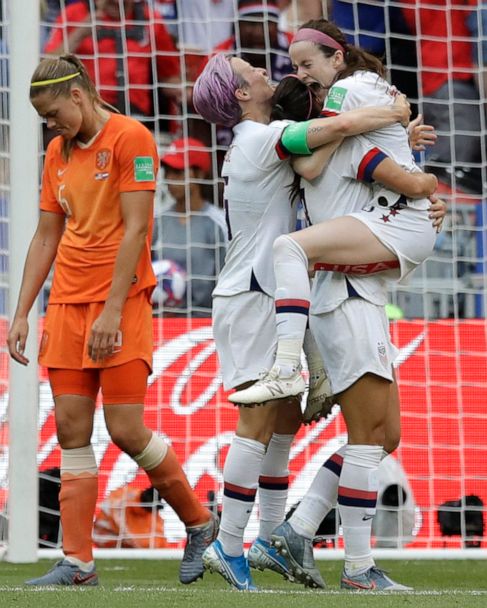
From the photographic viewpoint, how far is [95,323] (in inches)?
170

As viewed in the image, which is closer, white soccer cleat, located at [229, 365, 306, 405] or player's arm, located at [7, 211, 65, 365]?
white soccer cleat, located at [229, 365, 306, 405]

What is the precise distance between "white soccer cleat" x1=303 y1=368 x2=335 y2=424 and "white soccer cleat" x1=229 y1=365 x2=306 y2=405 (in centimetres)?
30

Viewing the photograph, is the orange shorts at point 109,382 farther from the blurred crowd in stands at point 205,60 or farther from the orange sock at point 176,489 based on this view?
the blurred crowd in stands at point 205,60

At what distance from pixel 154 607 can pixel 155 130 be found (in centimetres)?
434

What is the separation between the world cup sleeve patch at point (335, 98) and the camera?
410 cm

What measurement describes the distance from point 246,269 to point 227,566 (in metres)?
0.92

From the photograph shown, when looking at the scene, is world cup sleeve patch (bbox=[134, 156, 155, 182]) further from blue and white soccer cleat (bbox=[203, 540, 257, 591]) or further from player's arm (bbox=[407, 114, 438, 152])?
blue and white soccer cleat (bbox=[203, 540, 257, 591])

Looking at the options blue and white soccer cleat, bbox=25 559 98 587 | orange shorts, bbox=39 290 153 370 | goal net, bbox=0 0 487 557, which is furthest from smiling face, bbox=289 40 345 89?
goal net, bbox=0 0 487 557

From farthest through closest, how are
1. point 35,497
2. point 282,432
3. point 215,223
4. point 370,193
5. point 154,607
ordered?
1. point 215,223
2. point 35,497
3. point 282,432
4. point 370,193
5. point 154,607

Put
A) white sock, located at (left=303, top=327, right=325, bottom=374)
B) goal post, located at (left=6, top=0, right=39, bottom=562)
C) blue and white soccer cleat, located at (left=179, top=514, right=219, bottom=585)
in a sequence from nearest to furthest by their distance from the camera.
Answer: white sock, located at (left=303, top=327, right=325, bottom=374) < blue and white soccer cleat, located at (left=179, top=514, right=219, bottom=585) < goal post, located at (left=6, top=0, right=39, bottom=562)

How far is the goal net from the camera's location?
20.7 feet

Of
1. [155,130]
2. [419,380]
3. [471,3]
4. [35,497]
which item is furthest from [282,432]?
[471,3]

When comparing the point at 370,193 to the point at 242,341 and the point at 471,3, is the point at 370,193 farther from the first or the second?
the point at 471,3

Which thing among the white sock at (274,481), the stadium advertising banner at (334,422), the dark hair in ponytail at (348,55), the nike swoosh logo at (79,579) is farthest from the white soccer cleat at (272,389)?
the stadium advertising banner at (334,422)
